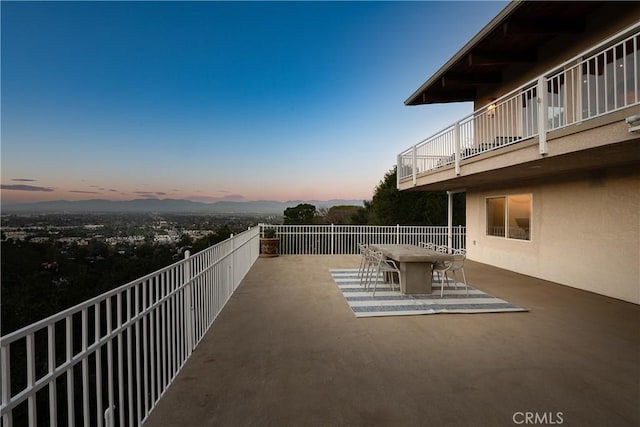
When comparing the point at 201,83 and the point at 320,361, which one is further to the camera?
the point at 201,83

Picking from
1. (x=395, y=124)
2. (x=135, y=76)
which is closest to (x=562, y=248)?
(x=395, y=124)

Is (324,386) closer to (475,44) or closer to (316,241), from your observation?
(475,44)

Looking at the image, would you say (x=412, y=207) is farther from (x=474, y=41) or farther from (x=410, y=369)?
(x=410, y=369)

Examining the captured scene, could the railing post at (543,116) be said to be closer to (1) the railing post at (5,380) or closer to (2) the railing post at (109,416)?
(2) the railing post at (109,416)

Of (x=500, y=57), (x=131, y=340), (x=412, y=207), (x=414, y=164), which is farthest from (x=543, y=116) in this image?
(x=412, y=207)

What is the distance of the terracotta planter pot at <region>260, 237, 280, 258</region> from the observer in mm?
11562

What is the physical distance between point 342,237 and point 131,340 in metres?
10.6

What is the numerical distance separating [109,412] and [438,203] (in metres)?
17.8

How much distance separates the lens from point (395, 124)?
15656 millimetres

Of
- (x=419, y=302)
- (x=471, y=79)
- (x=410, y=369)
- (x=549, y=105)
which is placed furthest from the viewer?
(x=471, y=79)

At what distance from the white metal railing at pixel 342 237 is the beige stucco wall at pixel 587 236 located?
427 cm

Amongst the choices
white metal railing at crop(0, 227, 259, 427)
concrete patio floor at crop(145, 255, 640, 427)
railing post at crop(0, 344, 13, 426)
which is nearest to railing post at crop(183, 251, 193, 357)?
white metal railing at crop(0, 227, 259, 427)

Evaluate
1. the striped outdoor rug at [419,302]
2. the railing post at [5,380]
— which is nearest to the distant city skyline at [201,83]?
the striped outdoor rug at [419,302]

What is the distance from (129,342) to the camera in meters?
2.22
